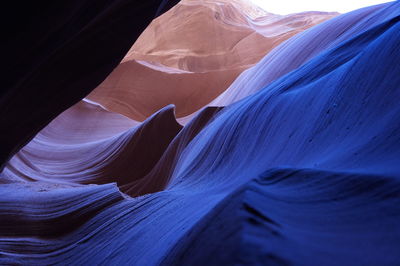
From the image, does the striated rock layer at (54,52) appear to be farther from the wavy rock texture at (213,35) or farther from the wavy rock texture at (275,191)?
the wavy rock texture at (213,35)

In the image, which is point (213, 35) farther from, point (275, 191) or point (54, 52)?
point (275, 191)

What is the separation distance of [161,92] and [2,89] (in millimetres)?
4238

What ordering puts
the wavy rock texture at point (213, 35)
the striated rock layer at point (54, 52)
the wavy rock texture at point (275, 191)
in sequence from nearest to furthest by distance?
the wavy rock texture at point (275, 191), the striated rock layer at point (54, 52), the wavy rock texture at point (213, 35)

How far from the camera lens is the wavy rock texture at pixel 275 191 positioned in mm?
629

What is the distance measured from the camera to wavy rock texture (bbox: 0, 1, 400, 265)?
63 centimetres

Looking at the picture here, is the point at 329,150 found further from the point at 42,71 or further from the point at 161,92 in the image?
the point at 161,92

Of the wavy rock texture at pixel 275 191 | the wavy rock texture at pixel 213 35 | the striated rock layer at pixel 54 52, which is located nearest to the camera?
the wavy rock texture at pixel 275 191

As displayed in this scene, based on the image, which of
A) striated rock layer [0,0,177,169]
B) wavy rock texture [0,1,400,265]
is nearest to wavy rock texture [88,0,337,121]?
striated rock layer [0,0,177,169]

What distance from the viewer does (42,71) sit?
1.54 meters

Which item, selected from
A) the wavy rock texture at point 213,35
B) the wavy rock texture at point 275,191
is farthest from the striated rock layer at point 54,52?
the wavy rock texture at point 213,35

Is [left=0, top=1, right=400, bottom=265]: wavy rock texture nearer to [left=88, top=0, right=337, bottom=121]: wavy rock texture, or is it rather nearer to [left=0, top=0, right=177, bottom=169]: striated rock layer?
[left=0, top=0, right=177, bottom=169]: striated rock layer

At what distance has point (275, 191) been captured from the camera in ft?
2.58

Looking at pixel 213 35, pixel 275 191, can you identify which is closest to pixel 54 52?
pixel 275 191

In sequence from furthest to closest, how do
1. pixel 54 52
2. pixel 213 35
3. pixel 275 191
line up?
pixel 213 35
pixel 54 52
pixel 275 191
